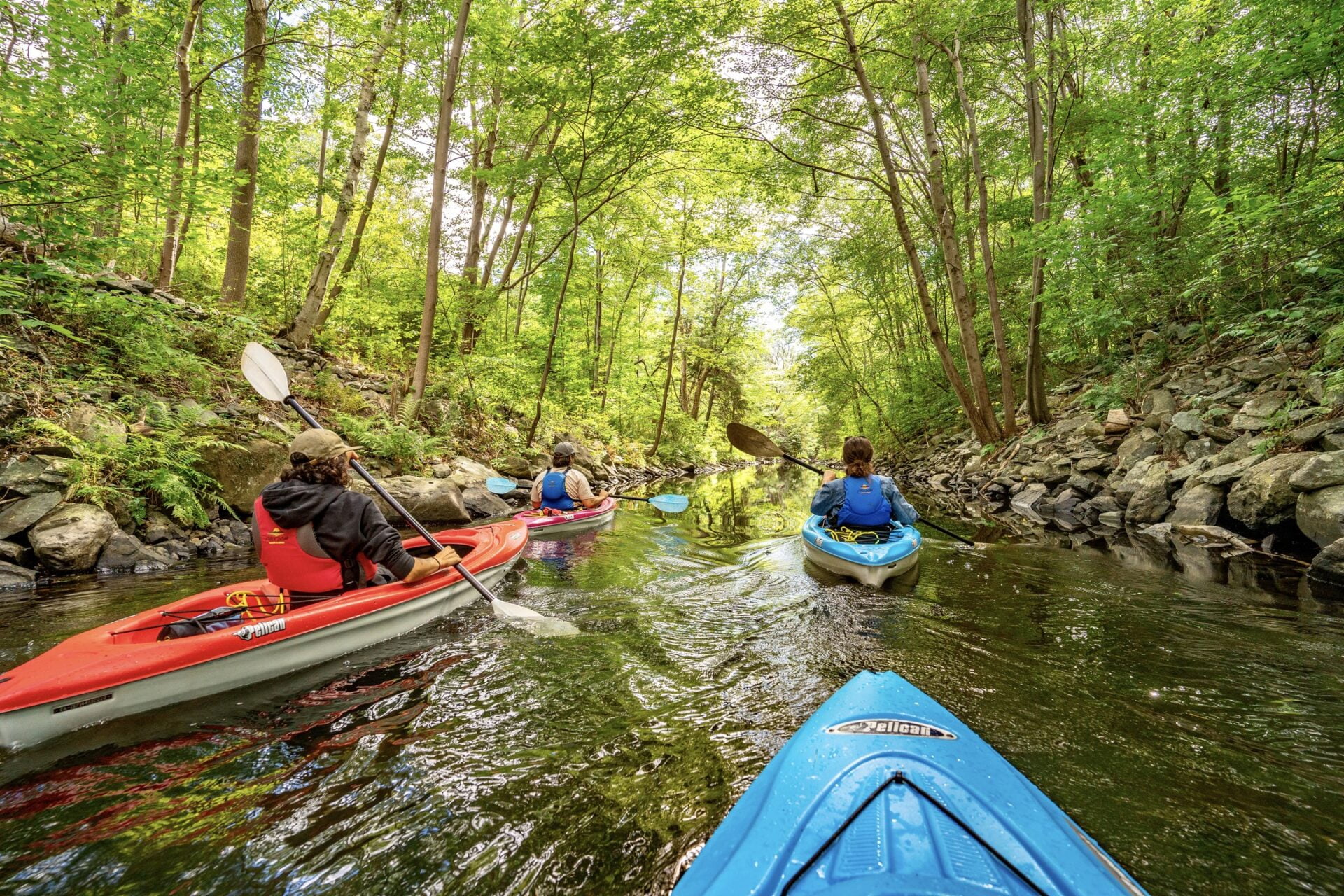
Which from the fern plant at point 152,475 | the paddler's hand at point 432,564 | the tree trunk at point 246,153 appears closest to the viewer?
the paddler's hand at point 432,564

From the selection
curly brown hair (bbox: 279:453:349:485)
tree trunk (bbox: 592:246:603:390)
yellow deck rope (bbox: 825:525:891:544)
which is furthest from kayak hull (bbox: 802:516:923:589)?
tree trunk (bbox: 592:246:603:390)

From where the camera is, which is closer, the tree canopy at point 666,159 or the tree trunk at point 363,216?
the tree canopy at point 666,159

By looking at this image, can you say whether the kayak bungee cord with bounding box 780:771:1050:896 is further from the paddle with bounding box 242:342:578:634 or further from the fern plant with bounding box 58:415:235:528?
the fern plant with bounding box 58:415:235:528

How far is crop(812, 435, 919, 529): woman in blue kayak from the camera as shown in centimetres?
532

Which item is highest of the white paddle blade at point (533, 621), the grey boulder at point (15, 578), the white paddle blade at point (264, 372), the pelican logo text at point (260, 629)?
the white paddle blade at point (264, 372)

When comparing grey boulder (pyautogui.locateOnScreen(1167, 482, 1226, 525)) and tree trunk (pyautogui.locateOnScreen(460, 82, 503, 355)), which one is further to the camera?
tree trunk (pyautogui.locateOnScreen(460, 82, 503, 355))

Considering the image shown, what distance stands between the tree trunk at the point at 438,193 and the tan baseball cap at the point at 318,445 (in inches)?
241

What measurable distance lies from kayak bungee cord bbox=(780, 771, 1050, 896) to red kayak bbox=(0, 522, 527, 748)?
9.43 feet

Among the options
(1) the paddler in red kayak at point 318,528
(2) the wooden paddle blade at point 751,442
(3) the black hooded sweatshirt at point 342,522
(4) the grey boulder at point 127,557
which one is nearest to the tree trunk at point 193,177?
(4) the grey boulder at point 127,557

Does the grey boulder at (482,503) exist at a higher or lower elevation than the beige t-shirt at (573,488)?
lower

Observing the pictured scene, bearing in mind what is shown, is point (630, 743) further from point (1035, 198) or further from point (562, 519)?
point (1035, 198)

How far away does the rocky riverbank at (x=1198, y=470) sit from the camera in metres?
5.14

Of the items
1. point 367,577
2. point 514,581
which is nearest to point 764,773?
point 367,577

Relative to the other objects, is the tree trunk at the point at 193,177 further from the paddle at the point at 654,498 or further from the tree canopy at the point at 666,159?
the paddle at the point at 654,498
